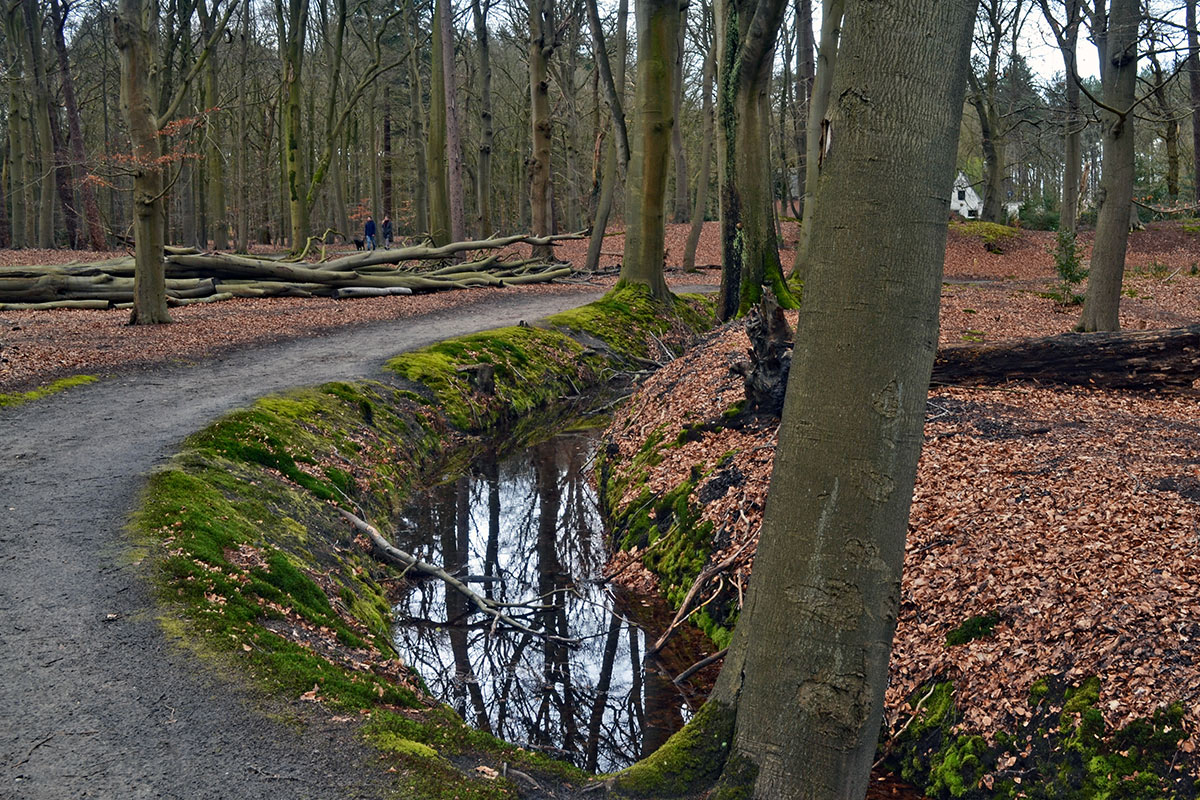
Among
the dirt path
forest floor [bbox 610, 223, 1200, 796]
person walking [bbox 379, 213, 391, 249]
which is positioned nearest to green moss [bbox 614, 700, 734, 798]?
the dirt path

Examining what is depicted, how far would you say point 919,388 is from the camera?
290 cm

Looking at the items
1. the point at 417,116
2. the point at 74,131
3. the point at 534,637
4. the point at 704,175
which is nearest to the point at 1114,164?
the point at 534,637

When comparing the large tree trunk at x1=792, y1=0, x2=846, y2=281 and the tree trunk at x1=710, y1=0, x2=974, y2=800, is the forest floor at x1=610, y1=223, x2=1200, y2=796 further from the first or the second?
the large tree trunk at x1=792, y1=0, x2=846, y2=281

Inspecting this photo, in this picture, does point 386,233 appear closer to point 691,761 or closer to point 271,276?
point 271,276

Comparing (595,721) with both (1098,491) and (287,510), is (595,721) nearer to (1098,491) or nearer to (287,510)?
(287,510)

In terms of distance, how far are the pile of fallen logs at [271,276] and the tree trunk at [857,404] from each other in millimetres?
14539

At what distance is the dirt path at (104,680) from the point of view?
3.38 metres

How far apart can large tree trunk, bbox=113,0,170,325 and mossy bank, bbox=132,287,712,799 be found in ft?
13.2

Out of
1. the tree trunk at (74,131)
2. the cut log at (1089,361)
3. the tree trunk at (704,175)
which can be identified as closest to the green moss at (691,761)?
the cut log at (1089,361)

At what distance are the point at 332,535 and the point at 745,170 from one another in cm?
836

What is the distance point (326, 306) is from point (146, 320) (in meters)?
4.01

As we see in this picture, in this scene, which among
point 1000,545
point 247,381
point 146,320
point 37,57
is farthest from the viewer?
point 37,57

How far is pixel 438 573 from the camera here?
6.58 m

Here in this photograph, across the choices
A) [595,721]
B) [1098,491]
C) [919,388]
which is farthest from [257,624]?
[1098,491]
